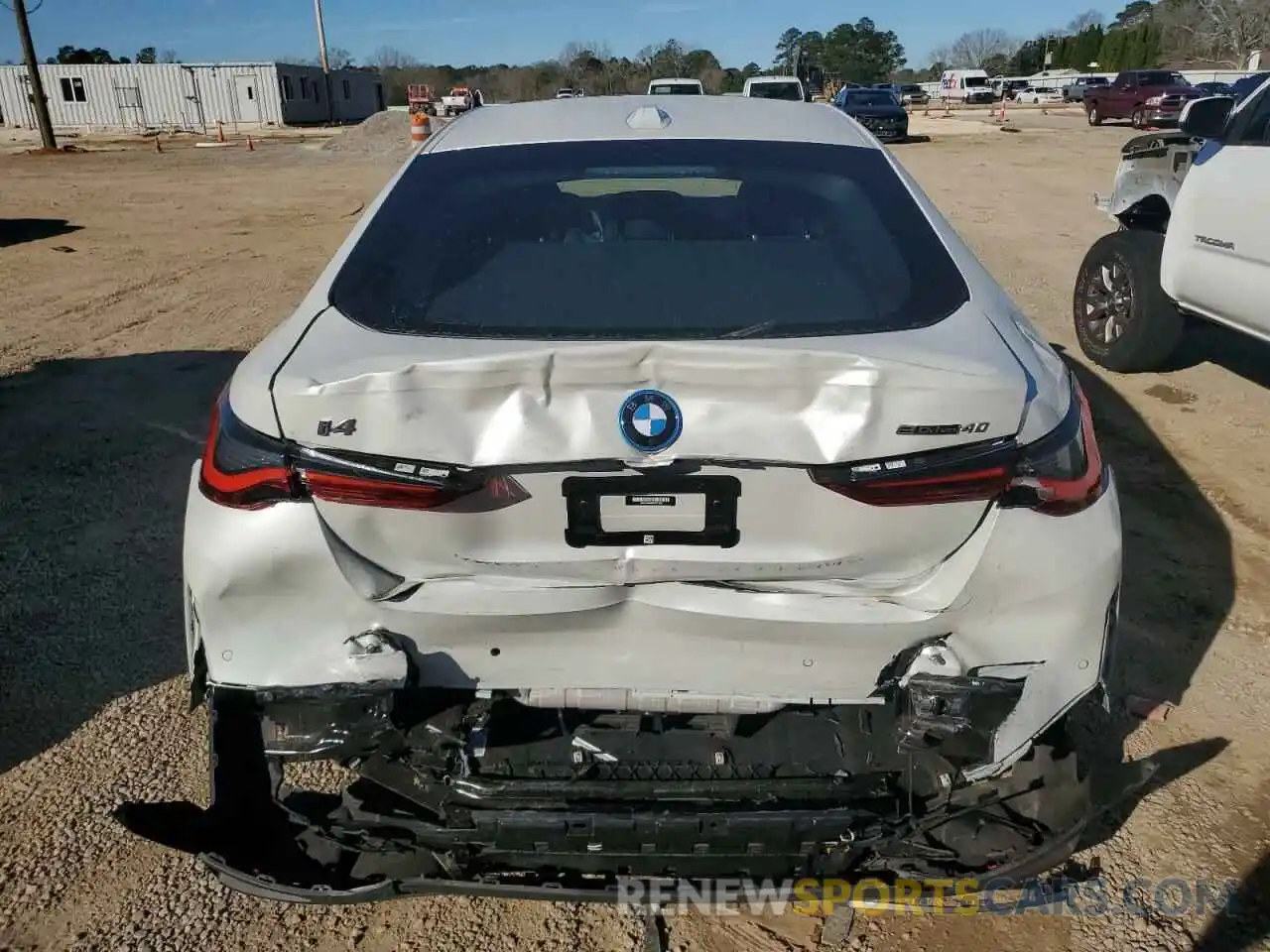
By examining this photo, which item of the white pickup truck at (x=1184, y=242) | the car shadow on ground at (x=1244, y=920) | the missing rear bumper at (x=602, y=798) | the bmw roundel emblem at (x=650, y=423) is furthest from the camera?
the white pickup truck at (x=1184, y=242)

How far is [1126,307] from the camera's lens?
20.0 feet

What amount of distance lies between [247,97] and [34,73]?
19875 millimetres

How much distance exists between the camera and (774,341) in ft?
6.14

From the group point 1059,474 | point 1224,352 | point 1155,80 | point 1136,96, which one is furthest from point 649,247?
point 1155,80

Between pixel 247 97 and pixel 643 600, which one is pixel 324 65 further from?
pixel 643 600

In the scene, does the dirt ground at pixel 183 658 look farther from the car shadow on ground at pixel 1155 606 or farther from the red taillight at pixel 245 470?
the red taillight at pixel 245 470

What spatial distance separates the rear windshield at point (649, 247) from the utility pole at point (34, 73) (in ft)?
106

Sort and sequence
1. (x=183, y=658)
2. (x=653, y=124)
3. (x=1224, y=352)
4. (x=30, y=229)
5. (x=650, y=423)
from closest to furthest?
(x=650, y=423) < (x=653, y=124) < (x=183, y=658) < (x=1224, y=352) < (x=30, y=229)

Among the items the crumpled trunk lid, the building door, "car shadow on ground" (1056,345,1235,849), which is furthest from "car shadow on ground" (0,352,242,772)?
the building door

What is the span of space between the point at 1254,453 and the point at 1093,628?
12.8 feet

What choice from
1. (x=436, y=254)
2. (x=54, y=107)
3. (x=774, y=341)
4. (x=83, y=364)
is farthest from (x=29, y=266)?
(x=54, y=107)

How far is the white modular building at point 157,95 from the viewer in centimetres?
4644

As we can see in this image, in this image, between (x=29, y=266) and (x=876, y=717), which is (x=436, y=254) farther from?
(x=29, y=266)

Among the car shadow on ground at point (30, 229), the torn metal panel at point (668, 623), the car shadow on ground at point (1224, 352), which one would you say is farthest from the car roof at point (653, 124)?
the car shadow on ground at point (30, 229)
